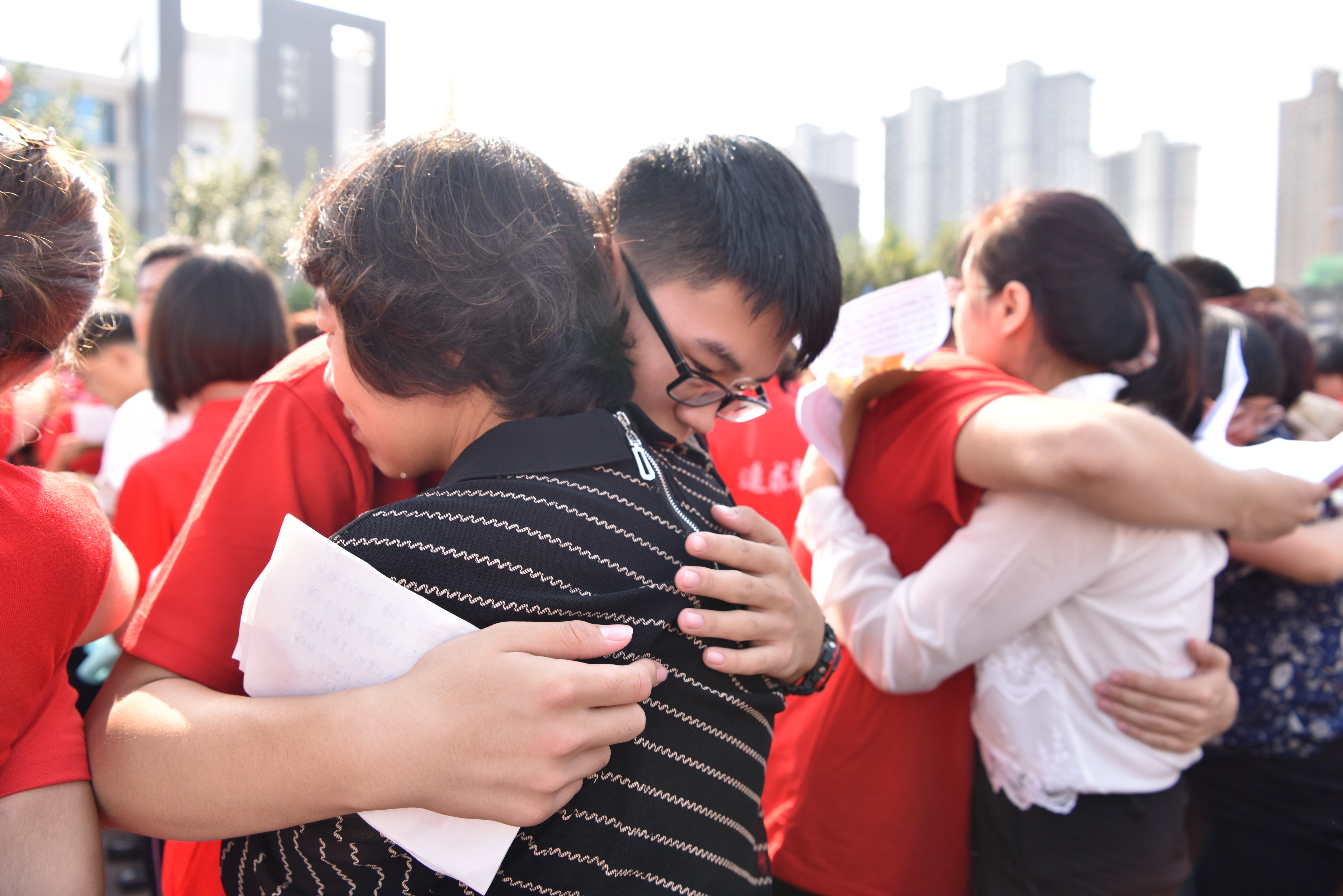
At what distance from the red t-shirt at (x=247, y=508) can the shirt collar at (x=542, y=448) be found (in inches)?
9.4

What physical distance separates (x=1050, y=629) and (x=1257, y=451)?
0.57 metres

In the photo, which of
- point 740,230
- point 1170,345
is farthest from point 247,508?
point 1170,345

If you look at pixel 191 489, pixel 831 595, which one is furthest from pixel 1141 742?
pixel 191 489

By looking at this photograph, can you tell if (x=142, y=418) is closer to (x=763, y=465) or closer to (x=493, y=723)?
(x=763, y=465)

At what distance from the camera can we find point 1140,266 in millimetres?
1739

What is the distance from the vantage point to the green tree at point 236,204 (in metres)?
18.4

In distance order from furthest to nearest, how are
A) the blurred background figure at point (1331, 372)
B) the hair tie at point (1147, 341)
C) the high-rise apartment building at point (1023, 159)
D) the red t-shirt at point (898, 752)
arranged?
the high-rise apartment building at point (1023, 159) → the blurred background figure at point (1331, 372) → the hair tie at point (1147, 341) → the red t-shirt at point (898, 752)

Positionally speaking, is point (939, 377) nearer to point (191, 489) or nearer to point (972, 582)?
point (972, 582)

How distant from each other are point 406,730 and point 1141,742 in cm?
141

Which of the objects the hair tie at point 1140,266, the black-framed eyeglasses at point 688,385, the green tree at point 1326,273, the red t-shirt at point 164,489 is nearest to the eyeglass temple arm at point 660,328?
the black-framed eyeglasses at point 688,385

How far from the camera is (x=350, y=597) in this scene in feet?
2.77

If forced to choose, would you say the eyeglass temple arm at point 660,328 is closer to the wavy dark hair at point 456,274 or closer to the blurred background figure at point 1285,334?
the wavy dark hair at point 456,274

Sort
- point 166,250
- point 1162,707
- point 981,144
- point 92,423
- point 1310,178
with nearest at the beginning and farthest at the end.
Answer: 1. point 1162,707
2. point 166,250
3. point 92,423
4. point 1310,178
5. point 981,144

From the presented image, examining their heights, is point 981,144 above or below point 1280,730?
above
